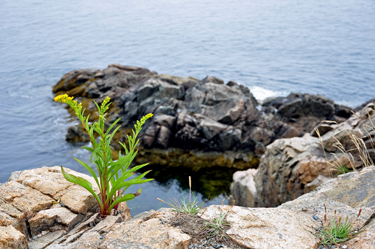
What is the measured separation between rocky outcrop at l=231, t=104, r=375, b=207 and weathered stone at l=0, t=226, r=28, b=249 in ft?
27.6

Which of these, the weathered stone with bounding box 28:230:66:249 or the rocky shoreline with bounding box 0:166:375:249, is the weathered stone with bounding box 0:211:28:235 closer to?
the rocky shoreline with bounding box 0:166:375:249

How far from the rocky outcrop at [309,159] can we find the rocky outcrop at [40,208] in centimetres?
681

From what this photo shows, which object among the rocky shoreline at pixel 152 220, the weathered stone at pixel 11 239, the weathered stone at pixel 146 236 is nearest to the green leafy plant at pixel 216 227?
the rocky shoreline at pixel 152 220

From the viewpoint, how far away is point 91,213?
6.34 metres

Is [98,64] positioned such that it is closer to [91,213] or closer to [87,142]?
[87,142]

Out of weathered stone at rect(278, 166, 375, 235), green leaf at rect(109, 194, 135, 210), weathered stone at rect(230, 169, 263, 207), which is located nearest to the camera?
weathered stone at rect(278, 166, 375, 235)

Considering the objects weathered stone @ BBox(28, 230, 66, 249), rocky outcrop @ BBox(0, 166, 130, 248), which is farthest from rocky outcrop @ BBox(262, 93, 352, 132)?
weathered stone @ BBox(28, 230, 66, 249)

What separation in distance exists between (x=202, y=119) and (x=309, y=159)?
42.1ft

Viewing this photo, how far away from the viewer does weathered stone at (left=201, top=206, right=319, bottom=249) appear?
15.0ft

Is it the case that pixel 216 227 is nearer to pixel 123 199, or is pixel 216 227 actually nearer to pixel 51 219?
pixel 123 199

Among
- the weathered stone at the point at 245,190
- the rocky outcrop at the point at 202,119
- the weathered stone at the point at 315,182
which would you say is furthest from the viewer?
the rocky outcrop at the point at 202,119

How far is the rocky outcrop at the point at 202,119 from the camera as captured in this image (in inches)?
868

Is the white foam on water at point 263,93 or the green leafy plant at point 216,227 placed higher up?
the green leafy plant at point 216,227

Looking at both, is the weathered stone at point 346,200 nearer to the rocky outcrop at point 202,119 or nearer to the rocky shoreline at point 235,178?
the rocky shoreline at point 235,178
